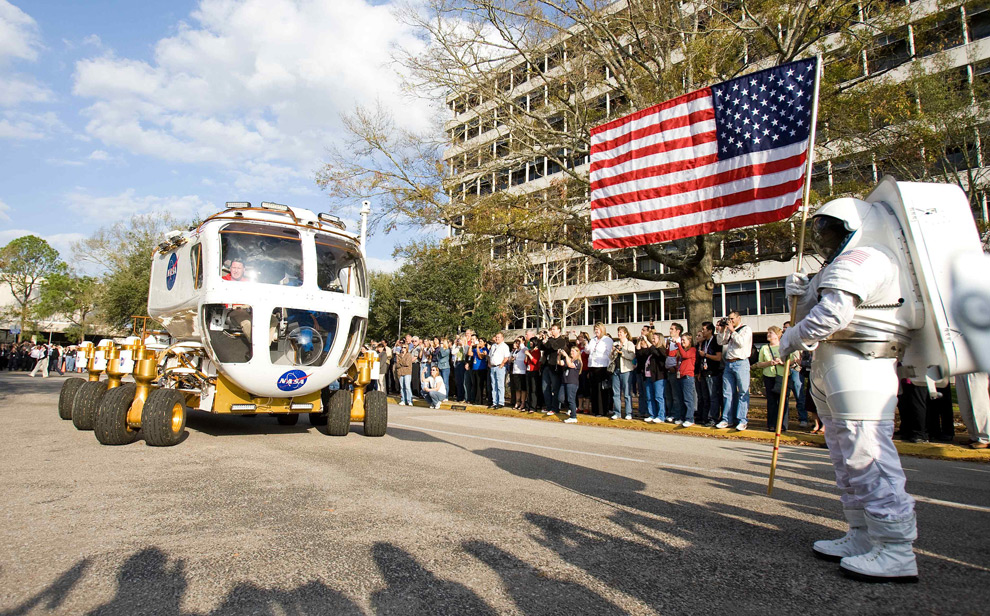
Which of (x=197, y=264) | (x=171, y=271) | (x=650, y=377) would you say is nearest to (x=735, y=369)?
(x=650, y=377)

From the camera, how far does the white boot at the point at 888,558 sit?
301 centimetres

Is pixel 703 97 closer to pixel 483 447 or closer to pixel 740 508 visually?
pixel 483 447

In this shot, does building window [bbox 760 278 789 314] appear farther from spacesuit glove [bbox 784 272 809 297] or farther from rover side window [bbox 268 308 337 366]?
spacesuit glove [bbox 784 272 809 297]

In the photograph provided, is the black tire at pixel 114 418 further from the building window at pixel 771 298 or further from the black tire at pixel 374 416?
the building window at pixel 771 298

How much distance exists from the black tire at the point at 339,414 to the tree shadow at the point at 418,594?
5.53m

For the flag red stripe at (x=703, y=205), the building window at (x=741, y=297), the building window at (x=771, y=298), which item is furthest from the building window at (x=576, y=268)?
the building window at (x=771, y=298)

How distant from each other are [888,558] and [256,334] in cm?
655

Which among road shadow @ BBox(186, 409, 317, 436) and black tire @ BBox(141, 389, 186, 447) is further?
road shadow @ BBox(186, 409, 317, 436)

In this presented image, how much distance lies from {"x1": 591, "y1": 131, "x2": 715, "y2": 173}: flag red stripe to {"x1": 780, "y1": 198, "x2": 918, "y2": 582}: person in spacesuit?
696 cm

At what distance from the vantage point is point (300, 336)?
7.65 meters

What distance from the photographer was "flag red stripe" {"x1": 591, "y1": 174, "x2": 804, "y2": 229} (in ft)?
30.1

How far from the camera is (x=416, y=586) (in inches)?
110

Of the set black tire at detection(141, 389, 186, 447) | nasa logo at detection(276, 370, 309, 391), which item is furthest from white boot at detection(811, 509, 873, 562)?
black tire at detection(141, 389, 186, 447)

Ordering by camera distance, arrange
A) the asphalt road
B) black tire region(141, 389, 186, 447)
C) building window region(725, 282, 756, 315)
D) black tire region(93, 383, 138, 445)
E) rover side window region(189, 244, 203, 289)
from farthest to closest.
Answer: building window region(725, 282, 756, 315)
rover side window region(189, 244, 203, 289)
black tire region(93, 383, 138, 445)
black tire region(141, 389, 186, 447)
the asphalt road
